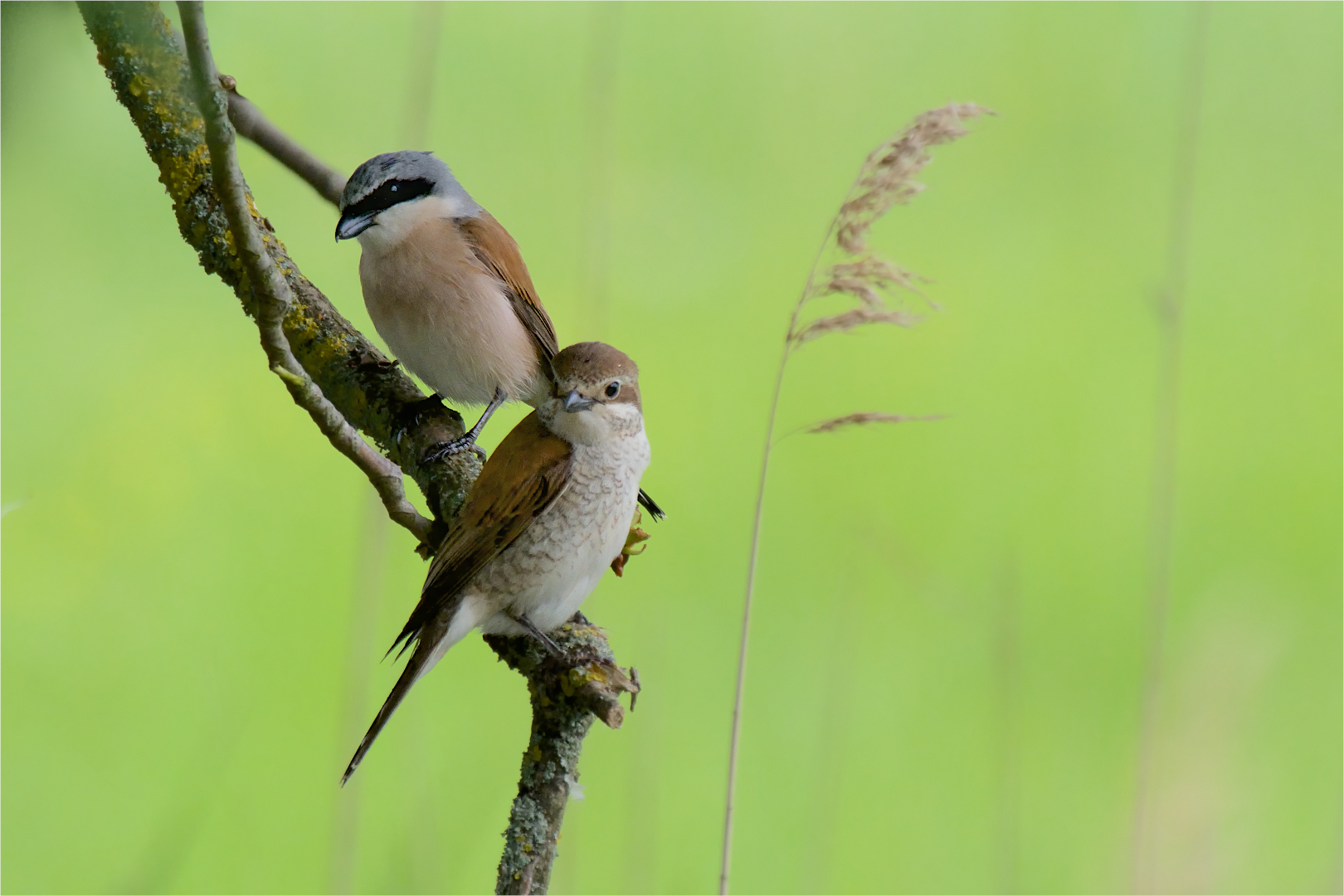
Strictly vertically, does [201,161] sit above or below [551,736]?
above

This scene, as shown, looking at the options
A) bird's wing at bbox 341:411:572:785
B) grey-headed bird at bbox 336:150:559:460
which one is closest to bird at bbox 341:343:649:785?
bird's wing at bbox 341:411:572:785

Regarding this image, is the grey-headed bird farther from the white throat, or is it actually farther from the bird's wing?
the bird's wing

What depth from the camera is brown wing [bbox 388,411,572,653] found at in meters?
1.06

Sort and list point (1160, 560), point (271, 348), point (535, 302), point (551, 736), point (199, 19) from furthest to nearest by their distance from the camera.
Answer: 1. point (535, 302)
2. point (1160, 560)
3. point (551, 736)
4. point (271, 348)
5. point (199, 19)

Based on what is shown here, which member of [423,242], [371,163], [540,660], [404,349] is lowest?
[540,660]

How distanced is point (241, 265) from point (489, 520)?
0.37 meters

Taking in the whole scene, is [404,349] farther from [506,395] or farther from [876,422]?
[876,422]

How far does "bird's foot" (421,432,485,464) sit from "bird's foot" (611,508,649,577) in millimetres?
277

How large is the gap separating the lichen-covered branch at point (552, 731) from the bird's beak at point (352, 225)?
1.70ft

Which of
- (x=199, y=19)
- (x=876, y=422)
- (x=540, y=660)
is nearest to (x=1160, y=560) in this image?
(x=876, y=422)

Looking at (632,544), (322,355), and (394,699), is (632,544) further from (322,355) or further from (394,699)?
(322,355)

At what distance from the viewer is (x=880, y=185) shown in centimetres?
107

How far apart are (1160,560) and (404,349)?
1019 mm

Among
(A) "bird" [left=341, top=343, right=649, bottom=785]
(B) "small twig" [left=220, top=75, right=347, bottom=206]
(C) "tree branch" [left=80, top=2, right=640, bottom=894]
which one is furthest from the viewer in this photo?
(B) "small twig" [left=220, top=75, right=347, bottom=206]
